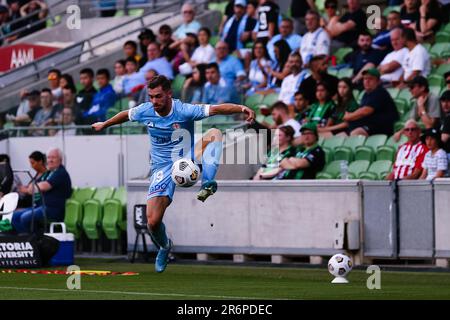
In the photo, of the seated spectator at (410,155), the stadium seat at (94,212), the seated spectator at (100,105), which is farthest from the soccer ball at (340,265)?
the seated spectator at (100,105)

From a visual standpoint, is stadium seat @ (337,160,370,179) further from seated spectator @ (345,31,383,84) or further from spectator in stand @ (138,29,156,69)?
spectator in stand @ (138,29,156,69)

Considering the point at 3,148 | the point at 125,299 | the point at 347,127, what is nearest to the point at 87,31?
the point at 3,148

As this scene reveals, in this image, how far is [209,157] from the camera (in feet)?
60.7

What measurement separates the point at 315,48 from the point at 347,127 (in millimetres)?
2777

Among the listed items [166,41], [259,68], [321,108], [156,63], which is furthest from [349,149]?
[166,41]

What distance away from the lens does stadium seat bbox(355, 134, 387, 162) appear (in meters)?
22.0

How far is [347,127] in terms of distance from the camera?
74.2 feet

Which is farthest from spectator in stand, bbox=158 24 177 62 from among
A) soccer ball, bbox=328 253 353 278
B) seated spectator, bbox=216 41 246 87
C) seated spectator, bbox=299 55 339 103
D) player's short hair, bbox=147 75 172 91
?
soccer ball, bbox=328 253 353 278

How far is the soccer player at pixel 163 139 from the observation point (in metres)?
16.6

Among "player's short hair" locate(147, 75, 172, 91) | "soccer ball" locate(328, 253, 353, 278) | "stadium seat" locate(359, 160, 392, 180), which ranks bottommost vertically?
"soccer ball" locate(328, 253, 353, 278)

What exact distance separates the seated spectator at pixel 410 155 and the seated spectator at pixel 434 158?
0.62 ft

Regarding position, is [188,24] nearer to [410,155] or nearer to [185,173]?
[410,155]

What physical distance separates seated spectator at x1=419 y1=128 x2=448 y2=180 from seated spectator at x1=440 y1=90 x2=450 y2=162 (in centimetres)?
19
